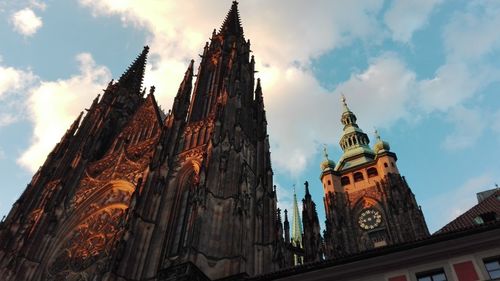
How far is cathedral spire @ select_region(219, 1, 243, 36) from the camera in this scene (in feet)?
130

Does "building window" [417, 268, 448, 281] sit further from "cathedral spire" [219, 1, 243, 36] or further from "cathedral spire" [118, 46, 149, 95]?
"cathedral spire" [118, 46, 149, 95]

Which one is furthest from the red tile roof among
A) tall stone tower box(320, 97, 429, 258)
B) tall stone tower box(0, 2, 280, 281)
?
tall stone tower box(320, 97, 429, 258)

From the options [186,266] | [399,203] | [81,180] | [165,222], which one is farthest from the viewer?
[399,203]

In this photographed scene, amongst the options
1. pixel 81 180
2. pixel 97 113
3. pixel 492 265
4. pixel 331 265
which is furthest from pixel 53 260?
pixel 492 265

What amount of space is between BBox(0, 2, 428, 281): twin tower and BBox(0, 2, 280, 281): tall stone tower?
0.07 m

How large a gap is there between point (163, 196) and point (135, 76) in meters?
24.5

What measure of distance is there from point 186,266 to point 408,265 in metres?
8.07

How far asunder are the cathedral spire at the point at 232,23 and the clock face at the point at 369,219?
19881 mm

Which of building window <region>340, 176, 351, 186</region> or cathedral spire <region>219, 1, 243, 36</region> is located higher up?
cathedral spire <region>219, 1, 243, 36</region>

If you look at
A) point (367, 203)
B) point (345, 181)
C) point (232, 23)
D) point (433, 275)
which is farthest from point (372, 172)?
point (433, 275)

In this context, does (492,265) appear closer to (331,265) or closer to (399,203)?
(331,265)

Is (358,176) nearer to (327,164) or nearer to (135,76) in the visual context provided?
(327,164)

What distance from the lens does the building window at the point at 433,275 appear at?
1223 cm

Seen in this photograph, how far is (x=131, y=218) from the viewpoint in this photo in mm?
22328
